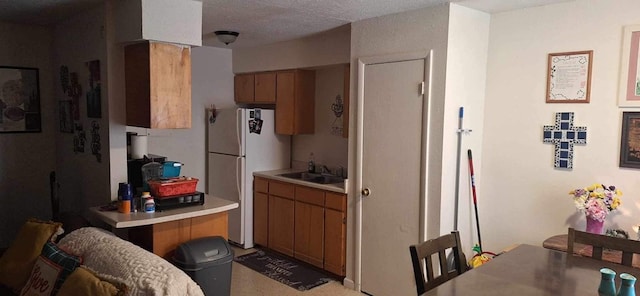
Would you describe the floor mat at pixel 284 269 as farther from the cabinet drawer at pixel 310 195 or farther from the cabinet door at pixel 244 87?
the cabinet door at pixel 244 87

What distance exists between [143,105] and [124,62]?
0.45m

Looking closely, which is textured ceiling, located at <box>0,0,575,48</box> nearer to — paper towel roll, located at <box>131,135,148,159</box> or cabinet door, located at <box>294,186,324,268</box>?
paper towel roll, located at <box>131,135,148,159</box>

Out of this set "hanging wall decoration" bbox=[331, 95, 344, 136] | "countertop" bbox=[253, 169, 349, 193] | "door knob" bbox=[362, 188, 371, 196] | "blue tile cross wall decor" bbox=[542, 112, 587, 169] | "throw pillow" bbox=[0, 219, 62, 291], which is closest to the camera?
"throw pillow" bbox=[0, 219, 62, 291]

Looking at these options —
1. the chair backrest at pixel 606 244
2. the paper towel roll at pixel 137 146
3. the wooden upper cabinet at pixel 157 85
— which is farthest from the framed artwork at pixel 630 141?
the paper towel roll at pixel 137 146

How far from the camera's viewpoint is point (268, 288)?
387 cm

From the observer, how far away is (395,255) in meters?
3.42

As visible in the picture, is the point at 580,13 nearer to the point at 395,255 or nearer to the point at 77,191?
the point at 395,255

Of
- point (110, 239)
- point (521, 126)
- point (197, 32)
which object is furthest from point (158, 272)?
point (521, 126)

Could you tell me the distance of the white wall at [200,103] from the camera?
4984mm

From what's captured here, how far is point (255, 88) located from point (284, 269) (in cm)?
212

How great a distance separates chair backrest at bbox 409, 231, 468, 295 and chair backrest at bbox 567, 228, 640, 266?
2.03 feet

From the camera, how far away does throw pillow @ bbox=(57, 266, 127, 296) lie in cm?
190

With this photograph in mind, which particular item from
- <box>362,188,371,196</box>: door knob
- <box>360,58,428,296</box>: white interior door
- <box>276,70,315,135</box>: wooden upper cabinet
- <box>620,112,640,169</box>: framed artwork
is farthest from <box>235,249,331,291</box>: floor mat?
<box>620,112,640,169</box>: framed artwork

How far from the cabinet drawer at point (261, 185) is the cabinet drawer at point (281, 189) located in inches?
2.7
